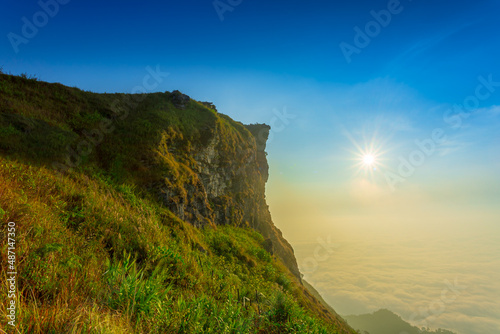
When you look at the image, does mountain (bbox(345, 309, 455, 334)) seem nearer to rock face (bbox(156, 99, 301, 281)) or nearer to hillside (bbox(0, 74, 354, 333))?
rock face (bbox(156, 99, 301, 281))

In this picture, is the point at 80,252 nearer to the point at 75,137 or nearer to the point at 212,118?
the point at 75,137

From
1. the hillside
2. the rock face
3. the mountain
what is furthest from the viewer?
the mountain

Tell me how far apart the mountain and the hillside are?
117 metres

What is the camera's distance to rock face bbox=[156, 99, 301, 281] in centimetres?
1323

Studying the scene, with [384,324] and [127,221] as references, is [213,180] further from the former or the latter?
[384,324]

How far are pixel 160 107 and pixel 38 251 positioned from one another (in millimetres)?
16966

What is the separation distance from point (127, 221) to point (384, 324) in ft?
519

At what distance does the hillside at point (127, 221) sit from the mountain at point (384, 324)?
117m

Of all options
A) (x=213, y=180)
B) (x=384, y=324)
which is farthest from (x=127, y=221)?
(x=384, y=324)

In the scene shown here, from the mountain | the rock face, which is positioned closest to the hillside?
the rock face

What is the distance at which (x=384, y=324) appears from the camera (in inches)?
4589

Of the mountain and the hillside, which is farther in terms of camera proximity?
the mountain

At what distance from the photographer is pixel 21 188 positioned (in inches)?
227

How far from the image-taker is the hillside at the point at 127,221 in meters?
3.16
